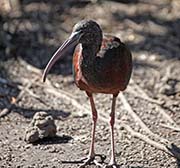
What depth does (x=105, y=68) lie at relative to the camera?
518 cm

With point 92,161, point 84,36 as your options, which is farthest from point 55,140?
point 84,36

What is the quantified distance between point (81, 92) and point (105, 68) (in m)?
2.31

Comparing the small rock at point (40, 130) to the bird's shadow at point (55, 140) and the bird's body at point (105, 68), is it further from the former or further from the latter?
the bird's body at point (105, 68)

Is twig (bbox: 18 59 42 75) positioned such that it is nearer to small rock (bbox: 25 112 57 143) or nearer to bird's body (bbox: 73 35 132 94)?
small rock (bbox: 25 112 57 143)

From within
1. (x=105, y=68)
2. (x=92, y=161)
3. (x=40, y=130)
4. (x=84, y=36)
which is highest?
(x=84, y=36)

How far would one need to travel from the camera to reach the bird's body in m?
5.17

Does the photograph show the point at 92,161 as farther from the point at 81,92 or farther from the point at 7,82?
the point at 7,82

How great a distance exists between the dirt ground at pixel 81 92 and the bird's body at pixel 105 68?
78 cm

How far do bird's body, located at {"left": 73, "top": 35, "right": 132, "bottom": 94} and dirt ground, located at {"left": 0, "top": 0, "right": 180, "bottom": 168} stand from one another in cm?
78

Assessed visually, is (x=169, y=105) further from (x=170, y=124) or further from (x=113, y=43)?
(x=113, y=43)

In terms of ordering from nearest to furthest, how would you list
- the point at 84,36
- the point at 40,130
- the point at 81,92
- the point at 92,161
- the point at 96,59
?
the point at 84,36
the point at 96,59
the point at 92,161
the point at 40,130
the point at 81,92

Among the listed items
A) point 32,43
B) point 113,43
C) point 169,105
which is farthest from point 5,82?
point 113,43

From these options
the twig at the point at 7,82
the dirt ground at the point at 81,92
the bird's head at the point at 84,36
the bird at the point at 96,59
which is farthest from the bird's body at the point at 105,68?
the twig at the point at 7,82

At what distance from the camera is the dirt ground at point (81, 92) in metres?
5.75
